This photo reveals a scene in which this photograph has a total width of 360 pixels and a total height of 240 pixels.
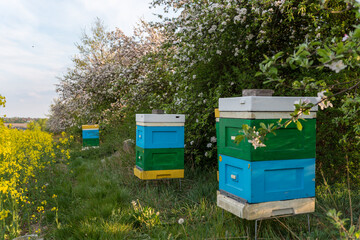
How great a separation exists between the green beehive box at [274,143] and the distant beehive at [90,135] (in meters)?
8.76

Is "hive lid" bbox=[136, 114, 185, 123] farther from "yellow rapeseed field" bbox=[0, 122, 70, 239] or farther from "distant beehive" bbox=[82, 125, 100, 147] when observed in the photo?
"distant beehive" bbox=[82, 125, 100, 147]

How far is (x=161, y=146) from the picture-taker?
5.17 meters

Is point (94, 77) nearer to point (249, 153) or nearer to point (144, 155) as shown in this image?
point (144, 155)

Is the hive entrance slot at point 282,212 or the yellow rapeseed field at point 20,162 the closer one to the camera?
the hive entrance slot at point 282,212

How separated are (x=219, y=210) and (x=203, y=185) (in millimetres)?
1205

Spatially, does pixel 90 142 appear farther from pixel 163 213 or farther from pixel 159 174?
pixel 163 213

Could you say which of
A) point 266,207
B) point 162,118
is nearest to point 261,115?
point 266,207

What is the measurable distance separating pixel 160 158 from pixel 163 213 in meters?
1.17

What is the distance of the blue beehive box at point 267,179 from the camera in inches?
117

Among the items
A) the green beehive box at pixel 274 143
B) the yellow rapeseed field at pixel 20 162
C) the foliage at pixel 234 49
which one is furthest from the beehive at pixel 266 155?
the yellow rapeseed field at pixel 20 162

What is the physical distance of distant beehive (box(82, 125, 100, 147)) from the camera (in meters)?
11.3

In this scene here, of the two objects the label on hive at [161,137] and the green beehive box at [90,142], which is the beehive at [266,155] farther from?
the green beehive box at [90,142]

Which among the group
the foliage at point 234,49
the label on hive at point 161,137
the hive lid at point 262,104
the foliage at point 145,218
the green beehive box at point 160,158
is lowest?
the foliage at point 145,218

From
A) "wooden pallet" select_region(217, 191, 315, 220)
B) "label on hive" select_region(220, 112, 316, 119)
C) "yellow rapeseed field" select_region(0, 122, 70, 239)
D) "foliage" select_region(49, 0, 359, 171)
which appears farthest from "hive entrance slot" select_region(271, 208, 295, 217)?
"yellow rapeseed field" select_region(0, 122, 70, 239)
